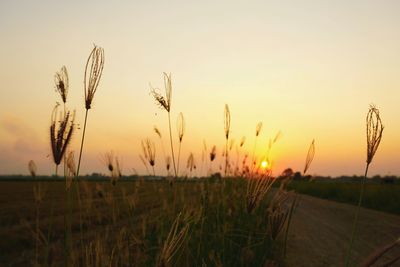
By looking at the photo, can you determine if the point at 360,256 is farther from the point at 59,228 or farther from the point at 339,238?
the point at 59,228

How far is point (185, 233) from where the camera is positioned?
269 centimetres

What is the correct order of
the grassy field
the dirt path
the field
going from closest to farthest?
the grassy field < the field < the dirt path

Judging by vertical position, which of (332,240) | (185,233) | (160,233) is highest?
(185,233)

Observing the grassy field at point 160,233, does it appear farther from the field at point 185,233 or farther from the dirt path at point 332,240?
the dirt path at point 332,240

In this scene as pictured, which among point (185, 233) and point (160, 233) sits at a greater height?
point (185, 233)

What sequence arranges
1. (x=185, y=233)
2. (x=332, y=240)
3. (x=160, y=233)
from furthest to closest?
(x=332, y=240)
(x=160, y=233)
(x=185, y=233)

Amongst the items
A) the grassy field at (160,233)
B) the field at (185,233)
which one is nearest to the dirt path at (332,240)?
the field at (185,233)

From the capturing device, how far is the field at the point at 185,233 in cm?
313

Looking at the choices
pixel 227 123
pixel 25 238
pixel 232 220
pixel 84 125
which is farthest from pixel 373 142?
pixel 25 238

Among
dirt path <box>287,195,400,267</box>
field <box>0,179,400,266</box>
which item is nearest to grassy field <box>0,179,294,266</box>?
field <box>0,179,400,266</box>

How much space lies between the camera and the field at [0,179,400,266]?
3133 millimetres

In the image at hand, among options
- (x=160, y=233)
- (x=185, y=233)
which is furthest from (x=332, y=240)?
(x=185, y=233)

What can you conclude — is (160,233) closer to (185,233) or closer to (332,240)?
(185,233)

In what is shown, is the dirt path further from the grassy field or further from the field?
the grassy field
